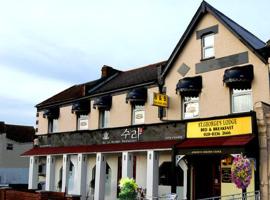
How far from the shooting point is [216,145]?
1825 cm

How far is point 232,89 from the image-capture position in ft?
65.8

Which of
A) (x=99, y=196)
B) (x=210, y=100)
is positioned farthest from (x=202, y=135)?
(x=99, y=196)

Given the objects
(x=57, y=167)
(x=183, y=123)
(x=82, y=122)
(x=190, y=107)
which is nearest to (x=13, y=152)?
(x=57, y=167)

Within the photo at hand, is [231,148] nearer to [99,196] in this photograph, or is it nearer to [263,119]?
[263,119]

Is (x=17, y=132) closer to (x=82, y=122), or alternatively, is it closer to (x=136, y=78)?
(x=82, y=122)

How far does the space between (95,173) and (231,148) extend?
1197 centimetres

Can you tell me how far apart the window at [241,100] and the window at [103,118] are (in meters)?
10.0

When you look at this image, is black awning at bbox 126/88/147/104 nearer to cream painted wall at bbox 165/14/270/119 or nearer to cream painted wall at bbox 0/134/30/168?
cream painted wall at bbox 165/14/270/119

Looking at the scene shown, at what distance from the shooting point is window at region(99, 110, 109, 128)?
2745 centimetres

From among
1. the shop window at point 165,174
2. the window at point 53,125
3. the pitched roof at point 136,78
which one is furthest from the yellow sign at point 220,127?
the window at point 53,125

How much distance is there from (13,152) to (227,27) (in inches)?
1467

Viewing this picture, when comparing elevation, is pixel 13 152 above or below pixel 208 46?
below

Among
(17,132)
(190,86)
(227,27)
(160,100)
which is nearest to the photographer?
(227,27)

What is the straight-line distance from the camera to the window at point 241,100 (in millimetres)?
19344
